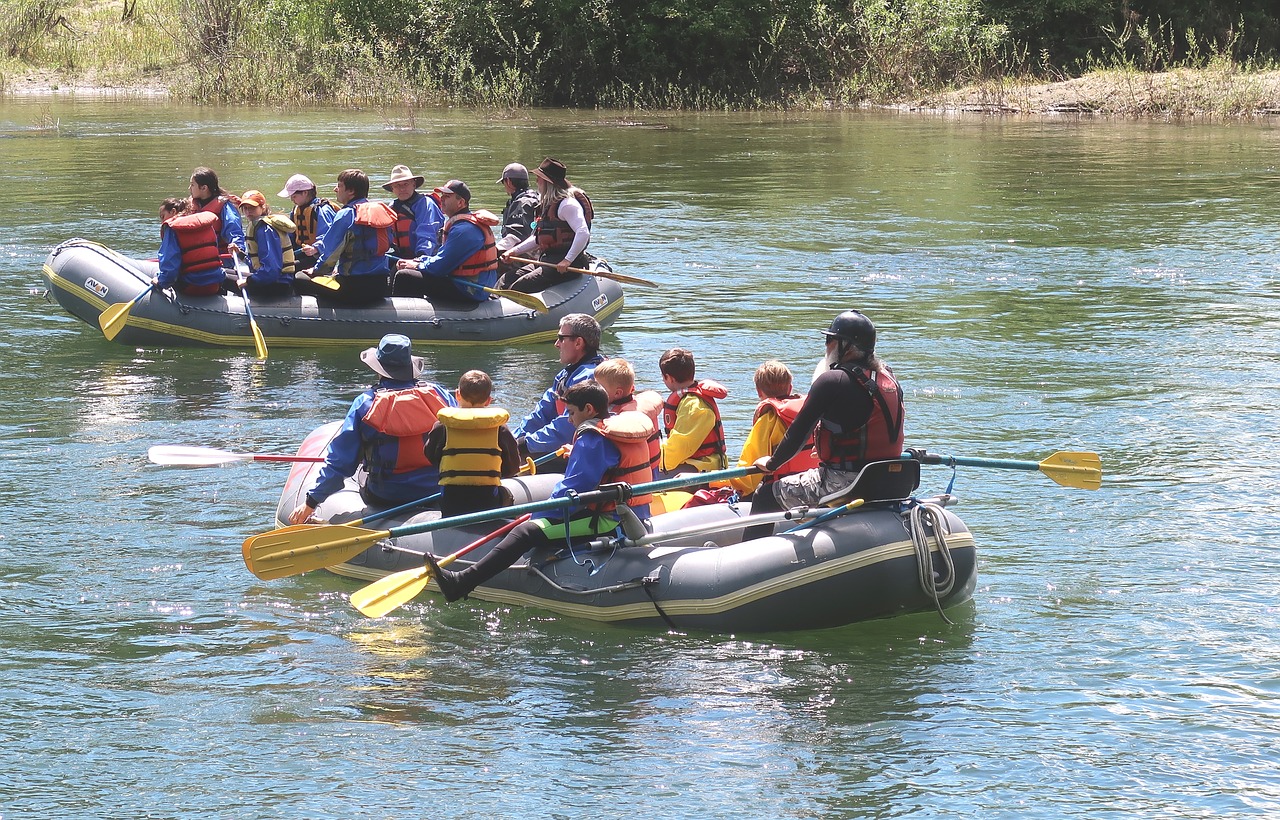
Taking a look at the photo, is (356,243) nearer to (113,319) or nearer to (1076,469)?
(113,319)

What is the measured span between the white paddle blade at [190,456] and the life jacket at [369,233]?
11.7ft

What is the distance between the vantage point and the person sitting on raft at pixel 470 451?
6.47 m

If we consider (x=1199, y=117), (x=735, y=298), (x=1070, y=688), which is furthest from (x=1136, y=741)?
(x=1199, y=117)

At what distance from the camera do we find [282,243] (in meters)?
11.3

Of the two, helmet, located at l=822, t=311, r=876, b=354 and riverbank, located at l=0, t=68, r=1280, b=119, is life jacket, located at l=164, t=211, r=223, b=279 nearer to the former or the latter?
helmet, located at l=822, t=311, r=876, b=354

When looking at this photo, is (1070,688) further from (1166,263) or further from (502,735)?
(1166,263)

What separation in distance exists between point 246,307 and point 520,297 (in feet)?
6.67

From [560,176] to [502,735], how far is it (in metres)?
6.61

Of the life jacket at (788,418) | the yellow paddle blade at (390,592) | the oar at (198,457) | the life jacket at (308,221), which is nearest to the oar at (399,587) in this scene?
the yellow paddle blade at (390,592)

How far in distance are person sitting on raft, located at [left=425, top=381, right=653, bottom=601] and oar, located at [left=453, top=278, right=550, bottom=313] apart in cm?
525

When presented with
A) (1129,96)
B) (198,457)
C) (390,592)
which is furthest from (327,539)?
(1129,96)

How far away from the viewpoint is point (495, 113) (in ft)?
100

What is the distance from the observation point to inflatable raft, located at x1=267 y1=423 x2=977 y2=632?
6.02 meters

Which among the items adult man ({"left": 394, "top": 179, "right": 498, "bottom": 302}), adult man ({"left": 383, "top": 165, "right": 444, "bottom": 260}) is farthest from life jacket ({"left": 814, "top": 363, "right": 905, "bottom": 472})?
adult man ({"left": 383, "top": 165, "right": 444, "bottom": 260})
